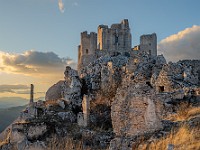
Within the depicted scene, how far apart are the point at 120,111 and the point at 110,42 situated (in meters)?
32.1

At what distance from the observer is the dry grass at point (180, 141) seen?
888cm

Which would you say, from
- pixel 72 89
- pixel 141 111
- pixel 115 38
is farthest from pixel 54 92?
pixel 141 111

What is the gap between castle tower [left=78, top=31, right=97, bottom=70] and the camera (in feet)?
145

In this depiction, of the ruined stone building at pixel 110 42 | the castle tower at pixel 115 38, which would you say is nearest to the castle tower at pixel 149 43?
the ruined stone building at pixel 110 42

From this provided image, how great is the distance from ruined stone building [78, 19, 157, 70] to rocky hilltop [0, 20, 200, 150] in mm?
6464

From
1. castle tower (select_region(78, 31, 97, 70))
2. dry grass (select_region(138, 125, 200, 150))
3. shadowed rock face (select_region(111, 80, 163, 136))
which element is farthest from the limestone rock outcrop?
dry grass (select_region(138, 125, 200, 150))

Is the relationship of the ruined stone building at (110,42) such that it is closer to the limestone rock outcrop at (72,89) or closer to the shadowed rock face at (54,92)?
the shadowed rock face at (54,92)

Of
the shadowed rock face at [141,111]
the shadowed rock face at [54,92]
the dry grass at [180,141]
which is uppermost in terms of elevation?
the shadowed rock face at [54,92]

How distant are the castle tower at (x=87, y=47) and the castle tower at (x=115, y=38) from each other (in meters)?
0.86

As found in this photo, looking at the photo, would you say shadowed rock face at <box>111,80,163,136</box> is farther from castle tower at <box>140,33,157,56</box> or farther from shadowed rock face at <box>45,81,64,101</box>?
castle tower at <box>140,33,157,56</box>

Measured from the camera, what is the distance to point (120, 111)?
12.7 metres

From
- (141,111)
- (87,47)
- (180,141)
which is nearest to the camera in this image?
(180,141)

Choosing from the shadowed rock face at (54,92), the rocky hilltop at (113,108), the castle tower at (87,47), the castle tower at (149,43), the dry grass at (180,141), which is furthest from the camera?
the castle tower at (87,47)

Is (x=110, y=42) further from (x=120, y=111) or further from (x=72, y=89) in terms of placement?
(x=120, y=111)
